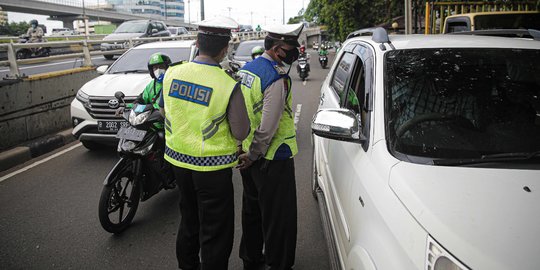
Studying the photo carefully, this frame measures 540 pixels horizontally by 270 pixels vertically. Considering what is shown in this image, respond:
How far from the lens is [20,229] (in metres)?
3.89

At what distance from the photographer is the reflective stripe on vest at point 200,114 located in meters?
2.39

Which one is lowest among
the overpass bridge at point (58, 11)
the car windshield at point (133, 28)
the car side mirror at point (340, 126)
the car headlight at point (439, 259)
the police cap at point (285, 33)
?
the car headlight at point (439, 259)

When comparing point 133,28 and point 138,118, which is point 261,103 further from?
point 133,28

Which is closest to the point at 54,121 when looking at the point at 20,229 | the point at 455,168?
the point at 20,229

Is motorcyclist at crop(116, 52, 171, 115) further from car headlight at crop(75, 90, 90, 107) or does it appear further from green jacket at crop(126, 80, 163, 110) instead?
car headlight at crop(75, 90, 90, 107)

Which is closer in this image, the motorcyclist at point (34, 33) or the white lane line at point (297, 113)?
the white lane line at point (297, 113)

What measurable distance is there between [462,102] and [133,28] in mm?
20583

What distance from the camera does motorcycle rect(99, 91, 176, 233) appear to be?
372cm

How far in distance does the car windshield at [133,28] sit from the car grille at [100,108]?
15594 millimetres

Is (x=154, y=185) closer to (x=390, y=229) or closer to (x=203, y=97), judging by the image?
(x=203, y=97)

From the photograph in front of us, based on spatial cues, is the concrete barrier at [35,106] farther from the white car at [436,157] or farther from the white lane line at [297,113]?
the white car at [436,157]

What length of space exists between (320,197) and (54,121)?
18.8 ft

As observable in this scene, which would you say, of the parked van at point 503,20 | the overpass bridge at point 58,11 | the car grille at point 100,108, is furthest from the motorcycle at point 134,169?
the overpass bridge at point 58,11

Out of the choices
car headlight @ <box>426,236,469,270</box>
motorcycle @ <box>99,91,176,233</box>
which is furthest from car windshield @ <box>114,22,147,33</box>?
car headlight @ <box>426,236,469,270</box>
